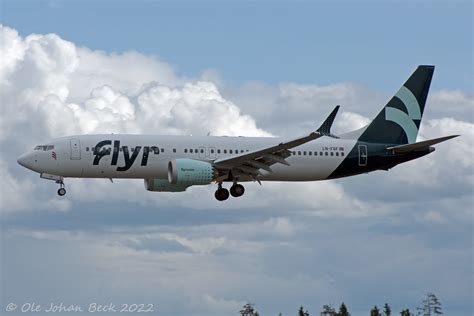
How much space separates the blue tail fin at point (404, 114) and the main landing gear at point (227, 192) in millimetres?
9179

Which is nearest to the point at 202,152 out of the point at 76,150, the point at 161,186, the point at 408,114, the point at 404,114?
the point at 161,186

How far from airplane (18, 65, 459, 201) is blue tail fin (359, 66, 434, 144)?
94 mm

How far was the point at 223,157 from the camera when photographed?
71.2 m

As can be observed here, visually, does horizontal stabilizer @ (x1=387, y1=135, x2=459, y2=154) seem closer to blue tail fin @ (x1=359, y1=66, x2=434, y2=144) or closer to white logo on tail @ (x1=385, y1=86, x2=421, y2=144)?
blue tail fin @ (x1=359, y1=66, x2=434, y2=144)

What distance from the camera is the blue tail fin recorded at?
3039 inches

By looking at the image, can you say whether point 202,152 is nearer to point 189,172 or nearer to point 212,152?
point 212,152

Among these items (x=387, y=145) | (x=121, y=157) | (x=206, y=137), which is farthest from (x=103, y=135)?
(x=387, y=145)

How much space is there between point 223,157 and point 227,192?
10.3ft

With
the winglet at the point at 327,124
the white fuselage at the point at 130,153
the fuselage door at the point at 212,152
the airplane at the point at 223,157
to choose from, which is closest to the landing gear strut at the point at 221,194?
the airplane at the point at 223,157

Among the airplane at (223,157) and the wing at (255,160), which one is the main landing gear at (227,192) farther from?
the wing at (255,160)

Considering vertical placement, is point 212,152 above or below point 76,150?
above

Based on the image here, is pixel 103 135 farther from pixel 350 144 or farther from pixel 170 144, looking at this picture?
pixel 350 144

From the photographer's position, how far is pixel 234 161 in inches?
2739

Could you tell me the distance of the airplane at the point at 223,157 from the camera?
68688 millimetres
